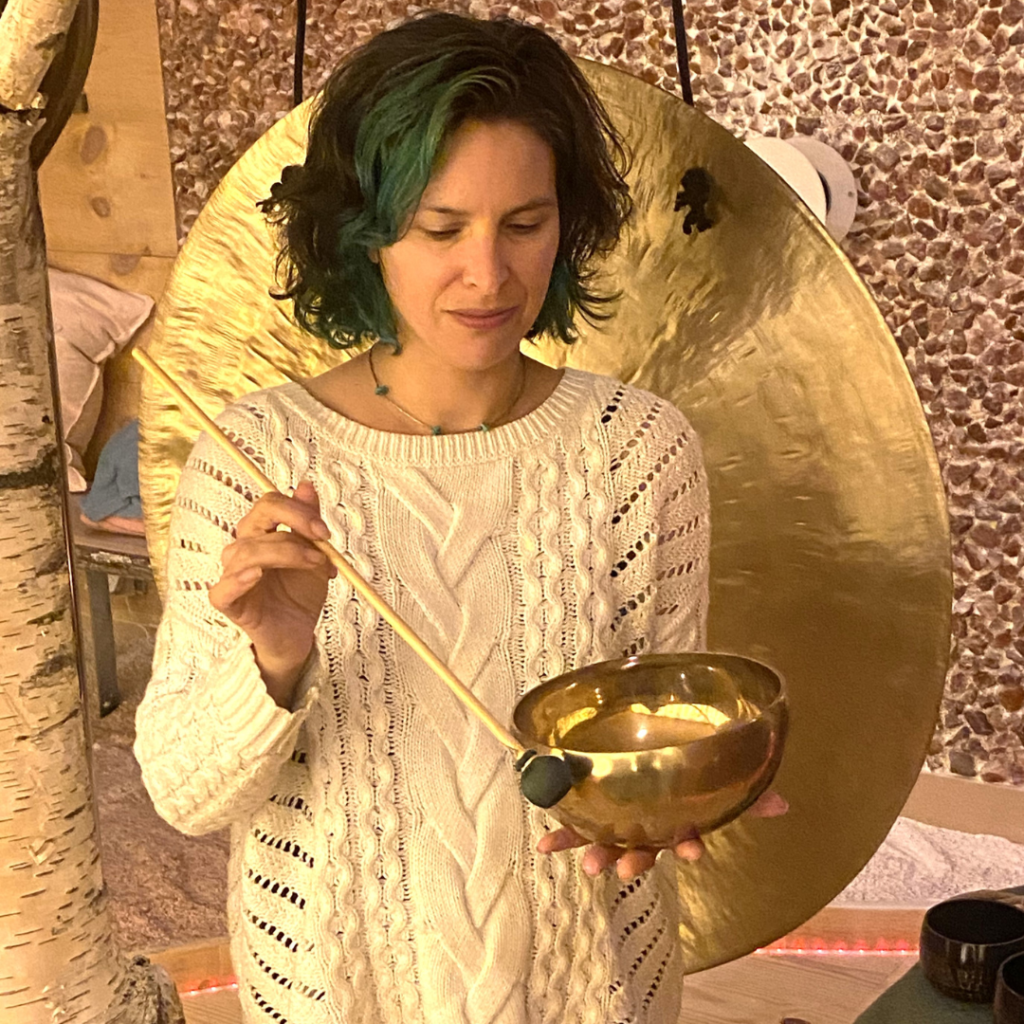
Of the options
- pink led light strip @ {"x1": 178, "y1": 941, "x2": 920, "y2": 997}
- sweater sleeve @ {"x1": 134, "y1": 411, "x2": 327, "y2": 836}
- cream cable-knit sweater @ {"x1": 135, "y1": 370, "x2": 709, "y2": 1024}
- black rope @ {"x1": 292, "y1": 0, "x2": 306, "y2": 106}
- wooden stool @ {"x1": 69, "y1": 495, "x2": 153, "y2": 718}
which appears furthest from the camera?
wooden stool @ {"x1": 69, "y1": 495, "x2": 153, "y2": 718}

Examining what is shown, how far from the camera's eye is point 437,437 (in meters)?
1.02

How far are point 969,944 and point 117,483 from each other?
2.25 meters

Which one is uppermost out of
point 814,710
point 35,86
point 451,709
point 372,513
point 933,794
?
point 35,86

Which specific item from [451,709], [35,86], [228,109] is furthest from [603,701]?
[228,109]

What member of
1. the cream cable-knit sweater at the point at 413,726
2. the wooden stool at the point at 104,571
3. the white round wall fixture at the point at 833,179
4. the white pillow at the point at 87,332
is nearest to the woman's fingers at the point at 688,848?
the cream cable-knit sweater at the point at 413,726

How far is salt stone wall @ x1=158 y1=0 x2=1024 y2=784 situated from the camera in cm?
204

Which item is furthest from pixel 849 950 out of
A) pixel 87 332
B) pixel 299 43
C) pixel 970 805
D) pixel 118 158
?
pixel 118 158

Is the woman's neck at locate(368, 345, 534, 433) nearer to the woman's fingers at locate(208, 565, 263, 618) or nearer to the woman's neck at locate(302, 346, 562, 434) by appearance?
the woman's neck at locate(302, 346, 562, 434)

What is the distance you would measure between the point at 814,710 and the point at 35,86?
1043mm

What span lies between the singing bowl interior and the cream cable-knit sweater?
3.3 inches

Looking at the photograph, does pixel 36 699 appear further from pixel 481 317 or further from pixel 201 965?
pixel 201 965

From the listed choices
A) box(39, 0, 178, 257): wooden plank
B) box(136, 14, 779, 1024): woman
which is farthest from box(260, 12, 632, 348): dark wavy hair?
box(39, 0, 178, 257): wooden plank

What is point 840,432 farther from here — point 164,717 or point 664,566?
point 164,717

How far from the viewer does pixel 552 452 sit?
3.42ft
